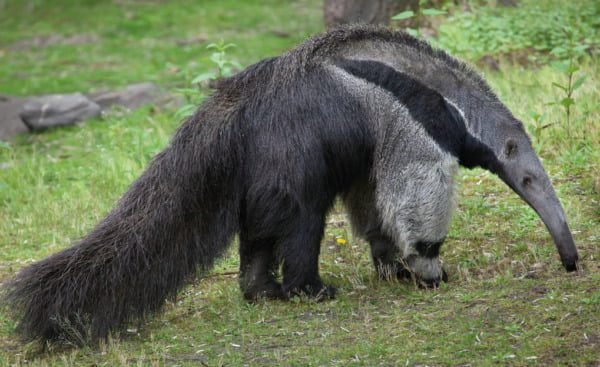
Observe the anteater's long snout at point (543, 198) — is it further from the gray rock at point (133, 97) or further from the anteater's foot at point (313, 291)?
the gray rock at point (133, 97)

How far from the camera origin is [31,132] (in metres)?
12.9

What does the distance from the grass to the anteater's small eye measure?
2.74 feet

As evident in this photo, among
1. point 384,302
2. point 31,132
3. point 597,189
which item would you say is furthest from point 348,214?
point 31,132

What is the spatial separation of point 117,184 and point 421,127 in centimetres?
459

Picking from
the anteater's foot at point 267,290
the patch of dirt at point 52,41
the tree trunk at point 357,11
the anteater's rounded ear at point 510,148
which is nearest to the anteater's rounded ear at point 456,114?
the anteater's rounded ear at point 510,148

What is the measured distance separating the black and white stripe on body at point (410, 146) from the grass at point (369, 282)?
1.84ft

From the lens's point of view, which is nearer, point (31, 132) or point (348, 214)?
point (348, 214)

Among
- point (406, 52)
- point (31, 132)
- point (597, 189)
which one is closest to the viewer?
point (406, 52)

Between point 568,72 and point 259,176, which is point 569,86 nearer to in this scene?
point 568,72

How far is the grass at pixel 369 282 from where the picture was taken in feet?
16.6

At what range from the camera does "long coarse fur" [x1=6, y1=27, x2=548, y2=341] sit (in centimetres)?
564

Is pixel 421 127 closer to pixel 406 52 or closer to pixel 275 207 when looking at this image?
pixel 406 52

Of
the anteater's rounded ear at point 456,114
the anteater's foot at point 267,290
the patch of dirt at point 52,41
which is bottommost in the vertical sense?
the patch of dirt at point 52,41

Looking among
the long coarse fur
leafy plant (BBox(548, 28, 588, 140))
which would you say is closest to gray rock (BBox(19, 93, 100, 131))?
leafy plant (BBox(548, 28, 588, 140))
